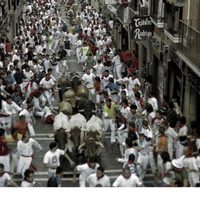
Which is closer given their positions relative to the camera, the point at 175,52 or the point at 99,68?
the point at 175,52

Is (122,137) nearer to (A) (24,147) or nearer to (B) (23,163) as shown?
(B) (23,163)

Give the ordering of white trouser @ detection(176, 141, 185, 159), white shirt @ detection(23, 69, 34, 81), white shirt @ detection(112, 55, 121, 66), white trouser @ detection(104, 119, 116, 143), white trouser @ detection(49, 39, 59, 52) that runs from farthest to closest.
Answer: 1. white trouser @ detection(49, 39, 59, 52)
2. white shirt @ detection(112, 55, 121, 66)
3. white shirt @ detection(23, 69, 34, 81)
4. white trouser @ detection(104, 119, 116, 143)
5. white trouser @ detection(176, 141, 185, 159)

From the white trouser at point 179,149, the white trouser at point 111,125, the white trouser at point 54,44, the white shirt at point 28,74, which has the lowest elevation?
the white trouser at point 54,44

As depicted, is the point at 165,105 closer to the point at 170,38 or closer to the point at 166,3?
the point at 170,38

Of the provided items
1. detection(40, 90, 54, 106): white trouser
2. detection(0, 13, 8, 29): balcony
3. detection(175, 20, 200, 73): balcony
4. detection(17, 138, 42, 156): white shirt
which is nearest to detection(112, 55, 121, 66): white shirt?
detection(175, 20, 200, 73): balcony

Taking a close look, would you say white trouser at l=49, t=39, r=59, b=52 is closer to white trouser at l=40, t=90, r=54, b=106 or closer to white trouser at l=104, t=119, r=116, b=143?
white trouser at l=40, t=90, r=54, b=106

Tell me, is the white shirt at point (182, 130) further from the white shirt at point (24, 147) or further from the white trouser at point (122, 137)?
the white shirt at point (24, 147)

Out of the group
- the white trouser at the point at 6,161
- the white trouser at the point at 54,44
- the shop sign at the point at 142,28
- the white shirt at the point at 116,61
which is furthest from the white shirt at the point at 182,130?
the white trouser at the point at 54,44

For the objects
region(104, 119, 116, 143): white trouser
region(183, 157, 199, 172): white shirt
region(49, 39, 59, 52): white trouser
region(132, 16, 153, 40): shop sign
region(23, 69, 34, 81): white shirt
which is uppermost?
region(132, 16, 153, 40): shop sign

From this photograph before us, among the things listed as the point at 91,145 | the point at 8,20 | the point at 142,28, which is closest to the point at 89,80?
the point at 142,28

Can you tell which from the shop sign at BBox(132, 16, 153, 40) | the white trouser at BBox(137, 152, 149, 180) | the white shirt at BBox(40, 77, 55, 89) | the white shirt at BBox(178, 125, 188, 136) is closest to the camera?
the white trouser at BBox(137, 152, 149, 180)

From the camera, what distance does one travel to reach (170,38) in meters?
20.8

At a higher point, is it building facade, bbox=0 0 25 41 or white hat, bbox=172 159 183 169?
white hat, bbox=172 159 183 169
